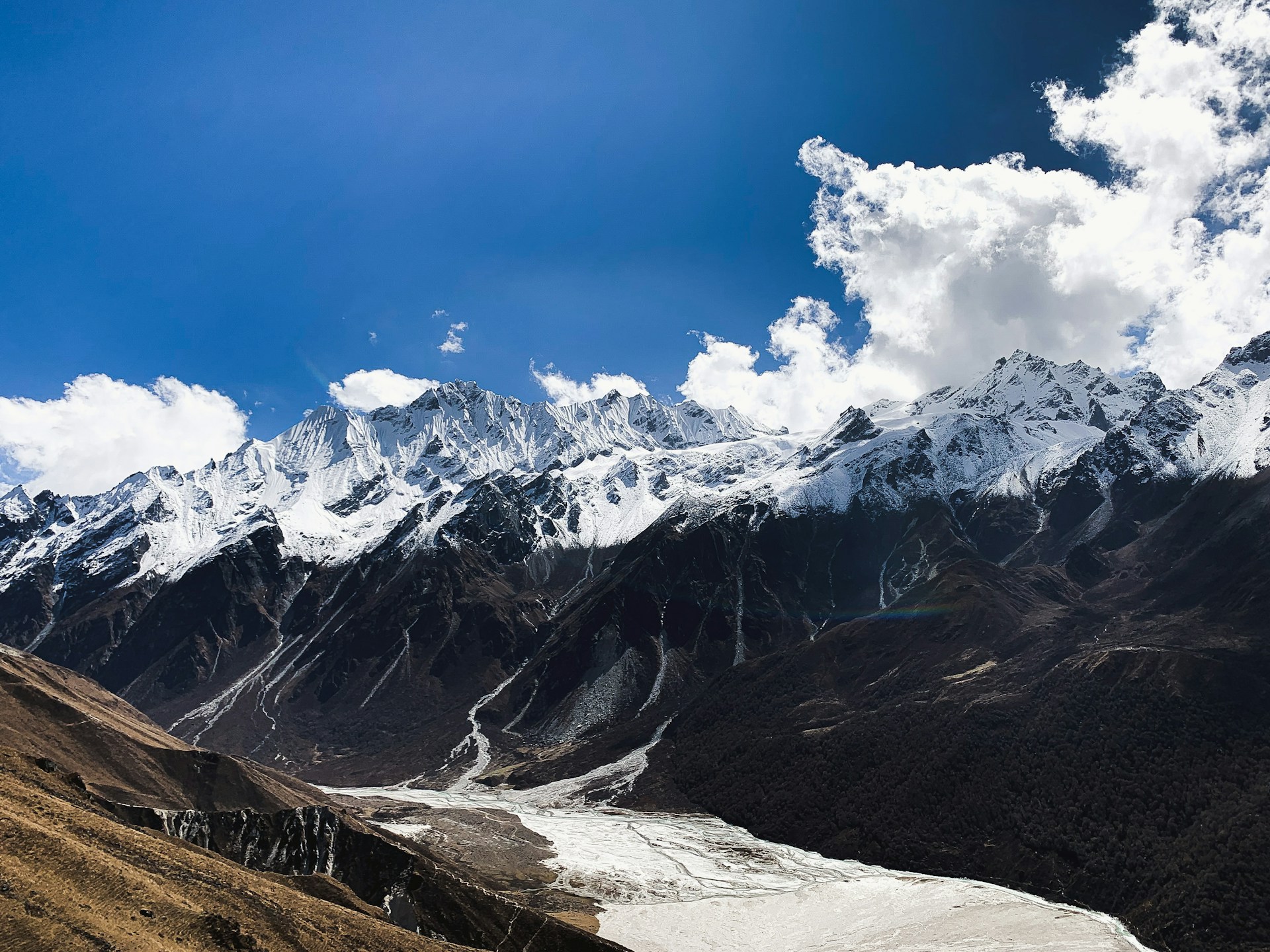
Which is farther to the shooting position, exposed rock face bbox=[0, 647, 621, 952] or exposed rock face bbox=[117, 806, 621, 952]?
exposed rock face bbox=[117, 806, 621, 952]

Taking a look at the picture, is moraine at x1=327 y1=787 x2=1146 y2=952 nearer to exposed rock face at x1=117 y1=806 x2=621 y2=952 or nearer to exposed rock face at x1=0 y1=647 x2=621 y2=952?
exposed rock face at x1=117 y1=806 x2=621 y2=952

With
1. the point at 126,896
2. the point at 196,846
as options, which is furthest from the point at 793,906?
the point at 126,896

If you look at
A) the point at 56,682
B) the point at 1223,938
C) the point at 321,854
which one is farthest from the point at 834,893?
the point at 56,682

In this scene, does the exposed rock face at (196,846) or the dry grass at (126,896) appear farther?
the exposed rock face at (196,846)

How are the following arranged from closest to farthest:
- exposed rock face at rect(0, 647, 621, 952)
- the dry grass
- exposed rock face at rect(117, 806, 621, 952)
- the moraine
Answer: the dry grass < exposed rock face at rect(0, 647, 621, 952) < exposed rock face at rect(117, 806, 621, 952) < the moraine

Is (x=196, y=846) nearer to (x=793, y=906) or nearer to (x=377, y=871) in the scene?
(x=377, y=871)

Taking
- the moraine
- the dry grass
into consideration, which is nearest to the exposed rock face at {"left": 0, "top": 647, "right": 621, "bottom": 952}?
the dry grass

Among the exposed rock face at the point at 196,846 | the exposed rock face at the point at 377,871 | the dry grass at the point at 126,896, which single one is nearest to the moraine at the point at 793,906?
the exposed rock face at the point at 377,871

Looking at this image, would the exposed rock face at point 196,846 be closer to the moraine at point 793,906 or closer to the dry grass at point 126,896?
the dry grass at point 126,896

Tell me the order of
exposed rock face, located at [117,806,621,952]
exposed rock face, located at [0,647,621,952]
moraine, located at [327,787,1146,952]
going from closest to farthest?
exposed rock face, located at [0,647,621,952] → exposed rock face, located at [117,806,621,952] → moraine, located at [327,787,1146,952]

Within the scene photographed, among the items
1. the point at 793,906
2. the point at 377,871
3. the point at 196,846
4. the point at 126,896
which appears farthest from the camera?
the point at 793,906

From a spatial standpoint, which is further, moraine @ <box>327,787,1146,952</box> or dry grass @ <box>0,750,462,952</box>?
moraine @ <box>327,787,1146,952</box>

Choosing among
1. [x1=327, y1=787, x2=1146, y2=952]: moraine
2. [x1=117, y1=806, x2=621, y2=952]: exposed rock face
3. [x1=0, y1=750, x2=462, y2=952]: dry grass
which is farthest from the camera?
[x1=327, y1=787, x2=1146, y2=952]: moraine

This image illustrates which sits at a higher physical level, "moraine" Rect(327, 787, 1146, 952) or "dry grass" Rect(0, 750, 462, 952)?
"dry grass" Rect(0, 750, 462, 952)
